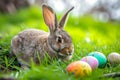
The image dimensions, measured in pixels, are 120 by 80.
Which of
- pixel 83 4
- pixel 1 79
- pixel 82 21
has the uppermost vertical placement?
pixel 83 4

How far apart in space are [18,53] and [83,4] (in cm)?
1037

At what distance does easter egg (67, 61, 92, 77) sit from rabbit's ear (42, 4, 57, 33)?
1.12 meters

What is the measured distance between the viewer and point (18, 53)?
585 centimetres

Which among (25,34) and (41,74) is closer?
(41,74)

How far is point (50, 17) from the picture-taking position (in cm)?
581

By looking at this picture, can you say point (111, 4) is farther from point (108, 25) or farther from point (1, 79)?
point (1, 79)

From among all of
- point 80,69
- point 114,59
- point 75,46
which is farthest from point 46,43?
point 80,69

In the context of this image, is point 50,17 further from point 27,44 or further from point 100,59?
point 100,59

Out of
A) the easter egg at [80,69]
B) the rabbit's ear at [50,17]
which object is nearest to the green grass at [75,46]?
the easter egg at [80,69]

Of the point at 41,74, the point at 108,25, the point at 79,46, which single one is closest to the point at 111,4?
the point at 108,25

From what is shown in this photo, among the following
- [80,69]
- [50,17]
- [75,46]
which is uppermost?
[50,17]

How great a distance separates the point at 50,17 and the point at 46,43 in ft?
1.38

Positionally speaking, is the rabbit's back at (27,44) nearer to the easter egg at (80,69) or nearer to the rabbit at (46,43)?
the rabbit at (46,43)

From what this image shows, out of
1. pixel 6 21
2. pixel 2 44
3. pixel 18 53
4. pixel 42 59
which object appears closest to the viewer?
pixel 42 59
